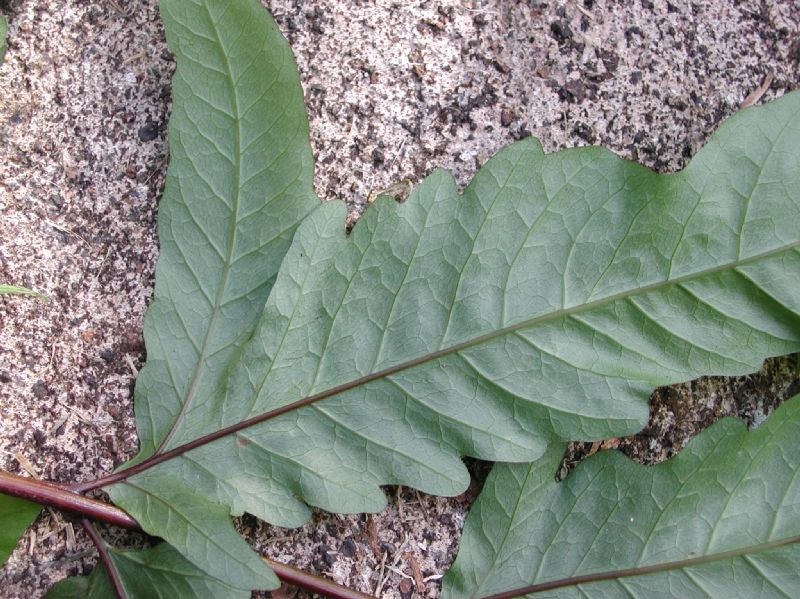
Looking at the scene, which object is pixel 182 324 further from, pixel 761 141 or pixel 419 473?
pixel 761 141

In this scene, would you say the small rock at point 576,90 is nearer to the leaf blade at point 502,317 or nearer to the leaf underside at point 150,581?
the leaf blade at point 502,317

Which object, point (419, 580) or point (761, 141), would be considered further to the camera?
point (419, 580)

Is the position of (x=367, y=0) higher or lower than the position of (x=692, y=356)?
higher

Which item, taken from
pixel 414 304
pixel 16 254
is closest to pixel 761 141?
pixel 414 304

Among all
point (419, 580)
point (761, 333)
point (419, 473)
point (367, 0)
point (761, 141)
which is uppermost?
point (367, 0)

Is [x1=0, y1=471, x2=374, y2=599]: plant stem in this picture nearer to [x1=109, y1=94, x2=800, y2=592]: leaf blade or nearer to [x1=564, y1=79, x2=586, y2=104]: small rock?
[x1=109, y1=94, x2=800, y2=592]: leaf blade

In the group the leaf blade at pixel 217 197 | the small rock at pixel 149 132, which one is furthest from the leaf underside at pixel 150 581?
the small rock at pixel 149 132

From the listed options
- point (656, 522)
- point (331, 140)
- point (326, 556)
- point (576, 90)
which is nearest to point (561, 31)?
point (576, 90)
